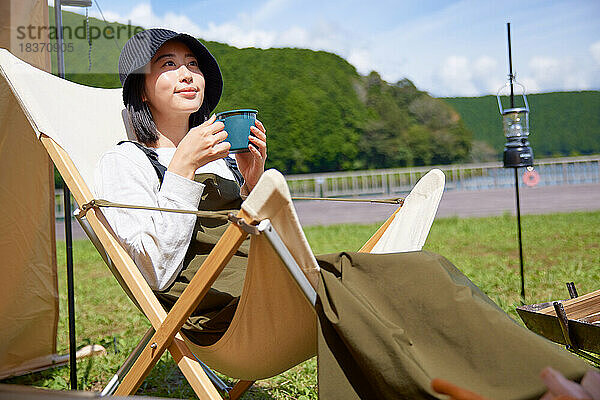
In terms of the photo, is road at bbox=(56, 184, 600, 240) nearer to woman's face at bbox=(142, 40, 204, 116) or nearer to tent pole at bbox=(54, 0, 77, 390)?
tent pole at bbox=(54, 0, 77, 390)

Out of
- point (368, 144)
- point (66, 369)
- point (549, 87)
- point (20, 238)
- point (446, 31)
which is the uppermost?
point (446, 31)

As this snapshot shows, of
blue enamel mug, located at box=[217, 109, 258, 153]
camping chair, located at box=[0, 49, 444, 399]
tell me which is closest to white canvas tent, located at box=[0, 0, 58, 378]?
camping chair, located at box=[0, 49, 444, 399]

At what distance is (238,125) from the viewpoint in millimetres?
1399

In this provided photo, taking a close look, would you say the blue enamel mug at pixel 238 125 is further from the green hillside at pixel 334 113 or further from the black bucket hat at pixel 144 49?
the green hillside at pixel 334 113

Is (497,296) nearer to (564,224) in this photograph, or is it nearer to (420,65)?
(564,224)

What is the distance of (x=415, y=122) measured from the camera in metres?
42.2

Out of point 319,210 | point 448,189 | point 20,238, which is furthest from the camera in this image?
point 448,189

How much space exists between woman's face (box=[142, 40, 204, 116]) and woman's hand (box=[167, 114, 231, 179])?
0.40 meters

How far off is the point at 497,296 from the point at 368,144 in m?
37.3

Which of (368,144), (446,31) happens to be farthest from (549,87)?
(368,144)

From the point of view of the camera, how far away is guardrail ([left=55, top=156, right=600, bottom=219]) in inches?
695

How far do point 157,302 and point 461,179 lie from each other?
17657mm

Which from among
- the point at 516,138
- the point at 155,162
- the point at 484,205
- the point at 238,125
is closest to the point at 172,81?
the point at 155,162

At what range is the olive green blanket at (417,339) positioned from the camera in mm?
906
